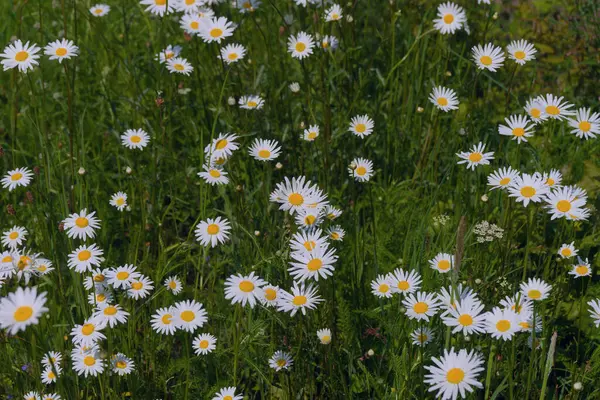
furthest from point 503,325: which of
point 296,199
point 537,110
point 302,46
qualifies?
point 302,46

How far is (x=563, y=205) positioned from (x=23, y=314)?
161cm

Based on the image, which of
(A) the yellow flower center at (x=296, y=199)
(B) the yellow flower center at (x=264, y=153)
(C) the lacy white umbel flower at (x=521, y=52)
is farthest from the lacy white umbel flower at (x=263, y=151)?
(C) the lacy white umbel flower at (x=521, y=52)

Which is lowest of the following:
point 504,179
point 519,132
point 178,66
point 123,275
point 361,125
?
point 123,275

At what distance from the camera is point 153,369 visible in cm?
233

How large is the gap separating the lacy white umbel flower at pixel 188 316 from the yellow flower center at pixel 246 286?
16 cm

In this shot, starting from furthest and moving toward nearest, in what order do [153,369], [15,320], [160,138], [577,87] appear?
1. [577,87]
2. [160,138]
3. [153,369]
4. [15,320]

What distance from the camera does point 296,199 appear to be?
2.40 metres

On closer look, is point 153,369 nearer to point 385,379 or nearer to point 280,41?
point 385,379

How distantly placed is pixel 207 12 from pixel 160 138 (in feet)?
2.00

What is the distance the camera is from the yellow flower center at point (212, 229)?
2459 mm

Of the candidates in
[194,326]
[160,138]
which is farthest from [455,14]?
[194,326]

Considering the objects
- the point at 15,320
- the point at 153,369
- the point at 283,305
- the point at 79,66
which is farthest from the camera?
the point at 79,66

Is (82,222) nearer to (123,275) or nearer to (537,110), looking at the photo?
(123,275)

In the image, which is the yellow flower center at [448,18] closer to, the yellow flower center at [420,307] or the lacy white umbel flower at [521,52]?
the lacy white umbel flower at [521,52]
